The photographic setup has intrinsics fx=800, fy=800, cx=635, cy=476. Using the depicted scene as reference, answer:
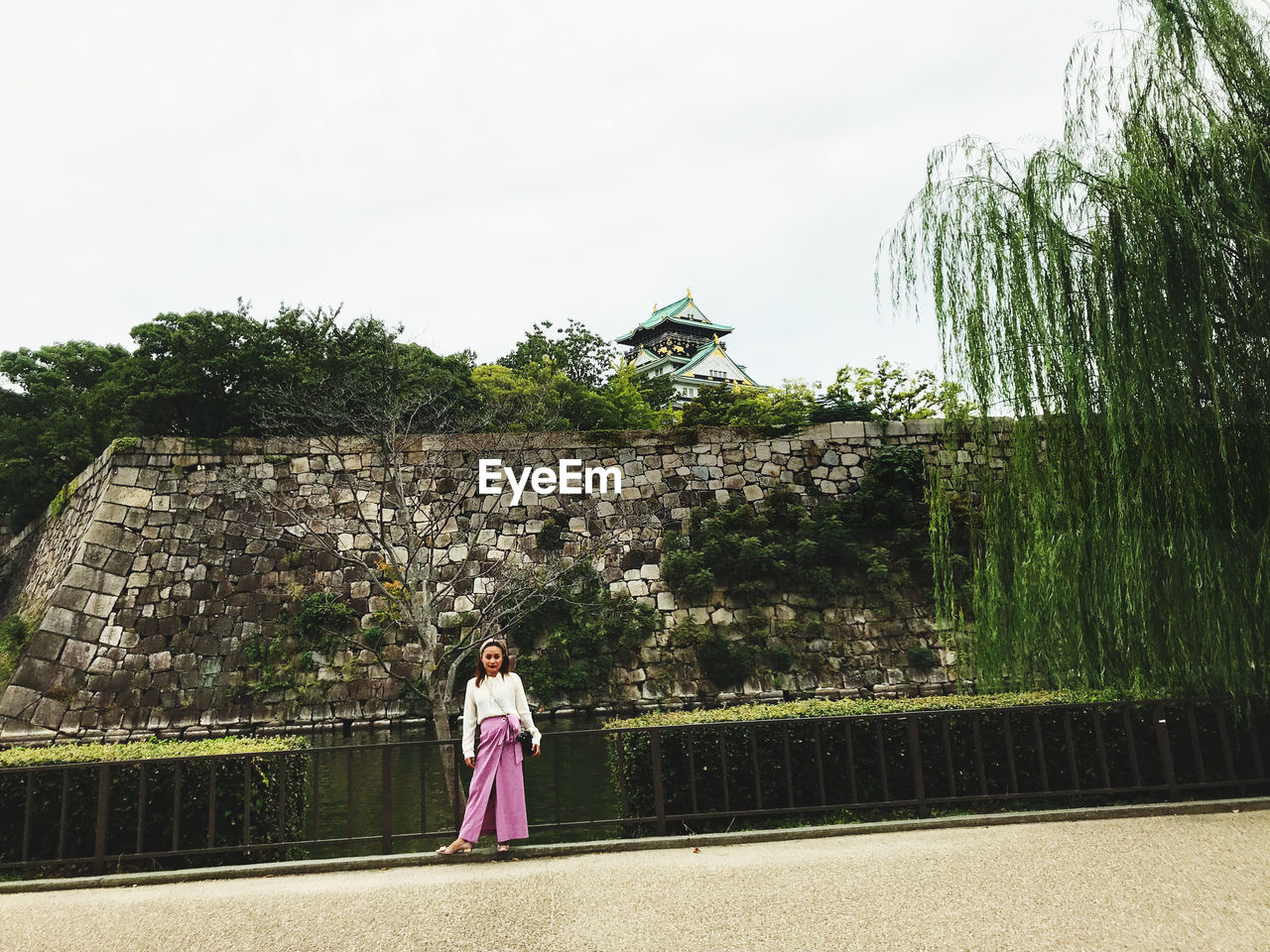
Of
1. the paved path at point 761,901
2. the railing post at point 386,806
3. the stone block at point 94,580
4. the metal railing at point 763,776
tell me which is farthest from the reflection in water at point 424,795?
the stone block at point 94,580

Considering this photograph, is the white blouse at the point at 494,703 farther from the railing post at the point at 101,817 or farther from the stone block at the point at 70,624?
the stone block at the point at 70,624

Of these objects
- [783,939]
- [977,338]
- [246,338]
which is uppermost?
[246,338]

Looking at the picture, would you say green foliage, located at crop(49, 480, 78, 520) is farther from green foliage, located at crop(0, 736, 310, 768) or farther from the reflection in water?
green foliage, located at crop(0, 736, 310, 768)

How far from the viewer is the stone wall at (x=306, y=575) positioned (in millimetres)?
13375

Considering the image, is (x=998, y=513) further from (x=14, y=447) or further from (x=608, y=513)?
(x=14, y=447)

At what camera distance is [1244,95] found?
5496 millimetres

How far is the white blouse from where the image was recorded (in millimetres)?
4883

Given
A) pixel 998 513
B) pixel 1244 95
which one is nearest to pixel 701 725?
pixel 998 513

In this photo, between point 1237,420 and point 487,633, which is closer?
point 1237,420

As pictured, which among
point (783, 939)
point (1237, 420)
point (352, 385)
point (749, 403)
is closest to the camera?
point (783, 939)

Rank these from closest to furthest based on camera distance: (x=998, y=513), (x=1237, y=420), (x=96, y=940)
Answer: (x=96, y=940)
(x=1237, y=420)
(x=998, y=513)

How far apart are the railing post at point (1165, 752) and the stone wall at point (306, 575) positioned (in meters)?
8.79

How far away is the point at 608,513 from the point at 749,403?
27.4 feet

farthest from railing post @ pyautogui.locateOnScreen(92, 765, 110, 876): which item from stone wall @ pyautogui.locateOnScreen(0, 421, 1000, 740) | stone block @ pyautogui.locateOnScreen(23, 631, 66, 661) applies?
stone block @ pyautogui.locateOnScreen(23, 631, 66, 661)
